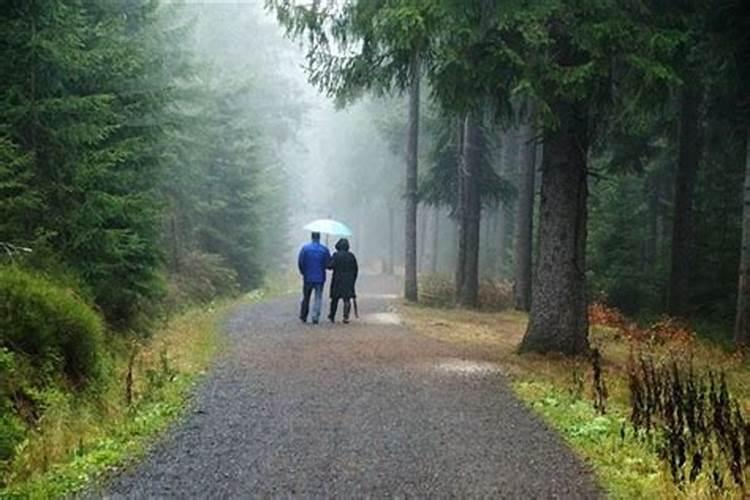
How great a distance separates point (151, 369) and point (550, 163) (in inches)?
258

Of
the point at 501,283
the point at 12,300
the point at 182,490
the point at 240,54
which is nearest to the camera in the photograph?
the point at 182,490

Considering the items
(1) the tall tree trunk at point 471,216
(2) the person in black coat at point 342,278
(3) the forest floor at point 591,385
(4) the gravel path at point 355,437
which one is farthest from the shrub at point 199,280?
(4) the gravel path at point 355,437

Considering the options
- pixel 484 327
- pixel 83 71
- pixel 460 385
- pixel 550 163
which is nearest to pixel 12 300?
pixel 83 71

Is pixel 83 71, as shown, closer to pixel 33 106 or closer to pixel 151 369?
pixel 33 106

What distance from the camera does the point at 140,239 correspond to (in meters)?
12.0

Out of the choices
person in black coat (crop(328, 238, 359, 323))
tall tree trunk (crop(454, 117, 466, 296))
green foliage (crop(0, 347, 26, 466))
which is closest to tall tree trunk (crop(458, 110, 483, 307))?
tall tree trunk (crop(454, 117, 466, 296))

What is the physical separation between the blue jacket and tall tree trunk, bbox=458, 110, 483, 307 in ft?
19.2

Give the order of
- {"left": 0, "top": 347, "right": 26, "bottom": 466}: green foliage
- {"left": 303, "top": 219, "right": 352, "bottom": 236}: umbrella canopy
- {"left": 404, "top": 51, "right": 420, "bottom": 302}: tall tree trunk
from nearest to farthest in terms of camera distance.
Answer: {"left": 0, "top": 347, "right": 26, "bottom": 466}: green foliage, {"left": 303, "top": 219, "right": 352, "bottom": 236}: umbrella canopy, {"left": 404, "top": 51, "right": 420, "bottom": 302}: tall tree trunk

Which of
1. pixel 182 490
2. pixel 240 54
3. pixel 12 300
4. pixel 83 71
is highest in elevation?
pixel 240 54

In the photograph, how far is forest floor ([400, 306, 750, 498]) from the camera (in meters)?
6.20

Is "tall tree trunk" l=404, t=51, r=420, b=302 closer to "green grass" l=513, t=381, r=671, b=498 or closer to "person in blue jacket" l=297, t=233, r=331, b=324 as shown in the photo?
"person in blue jacket" l=297, t=233, r=331, b=324

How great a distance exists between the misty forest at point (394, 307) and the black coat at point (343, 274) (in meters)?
0.05

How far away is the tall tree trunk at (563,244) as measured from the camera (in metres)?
12.1

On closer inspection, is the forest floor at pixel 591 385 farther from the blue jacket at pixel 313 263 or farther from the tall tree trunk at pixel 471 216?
Result: the blue jacket at pixel 313 263
